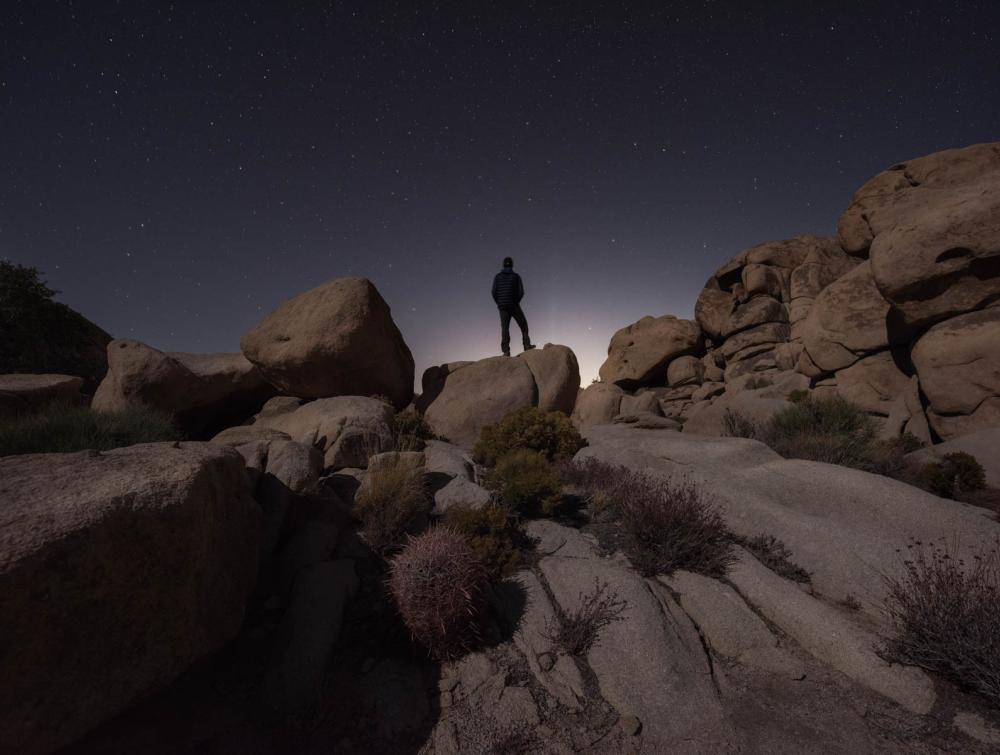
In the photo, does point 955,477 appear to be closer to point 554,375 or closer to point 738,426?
point 738,426

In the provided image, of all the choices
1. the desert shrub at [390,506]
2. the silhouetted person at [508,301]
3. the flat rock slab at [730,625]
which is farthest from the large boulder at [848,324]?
the desert shrub at [390,506]

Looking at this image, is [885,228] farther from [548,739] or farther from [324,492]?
[324,492]

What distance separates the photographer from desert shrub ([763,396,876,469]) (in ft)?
28.6

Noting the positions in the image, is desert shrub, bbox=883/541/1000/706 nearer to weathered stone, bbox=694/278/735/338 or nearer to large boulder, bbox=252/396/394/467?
large boulder, bbox=252/396/394/467

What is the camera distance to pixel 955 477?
7473mm

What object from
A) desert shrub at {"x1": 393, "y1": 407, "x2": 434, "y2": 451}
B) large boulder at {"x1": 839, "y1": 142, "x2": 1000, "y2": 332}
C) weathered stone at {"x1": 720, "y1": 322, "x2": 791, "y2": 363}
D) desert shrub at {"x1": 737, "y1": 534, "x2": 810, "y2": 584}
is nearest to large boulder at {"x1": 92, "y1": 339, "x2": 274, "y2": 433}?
desert shrub at {"x1": 393, "y1": 407, "x2": 434, "y2": 451}

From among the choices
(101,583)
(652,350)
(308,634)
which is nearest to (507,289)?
(652,350)

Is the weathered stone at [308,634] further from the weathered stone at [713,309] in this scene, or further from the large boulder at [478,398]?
the weathered stone at [713,309]

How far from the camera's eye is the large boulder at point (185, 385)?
380 inches

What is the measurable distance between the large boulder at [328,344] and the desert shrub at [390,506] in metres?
5.26

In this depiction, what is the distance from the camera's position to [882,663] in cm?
385

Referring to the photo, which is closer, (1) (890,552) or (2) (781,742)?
(2) (781,742)

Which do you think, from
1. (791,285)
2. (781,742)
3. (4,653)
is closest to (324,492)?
(4,653)

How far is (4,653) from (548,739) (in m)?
3.71
